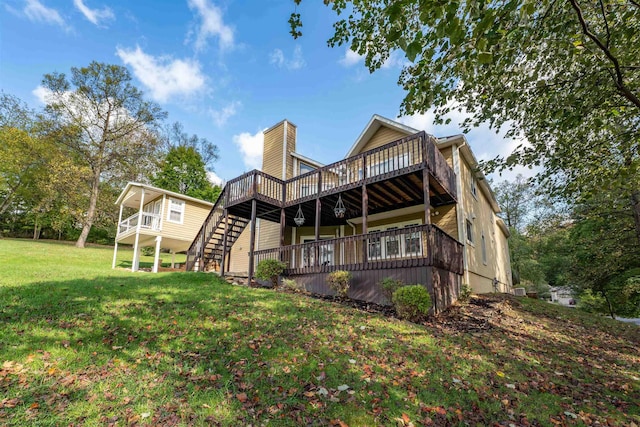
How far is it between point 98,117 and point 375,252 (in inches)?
1058

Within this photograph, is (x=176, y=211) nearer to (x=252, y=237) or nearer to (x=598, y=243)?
(x=252, y=237)

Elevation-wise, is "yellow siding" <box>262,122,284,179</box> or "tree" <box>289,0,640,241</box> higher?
"yellow siding" <box>262,122,284,179</box>

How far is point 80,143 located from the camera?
85.0ft

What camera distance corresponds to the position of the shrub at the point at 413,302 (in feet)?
24.9

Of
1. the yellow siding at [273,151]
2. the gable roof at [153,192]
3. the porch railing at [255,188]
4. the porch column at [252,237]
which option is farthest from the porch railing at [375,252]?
the gable roof at [153,192]

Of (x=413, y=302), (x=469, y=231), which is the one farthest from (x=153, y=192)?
(x=469, y=231)

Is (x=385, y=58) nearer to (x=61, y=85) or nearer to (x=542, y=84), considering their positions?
(x=542, y=84)

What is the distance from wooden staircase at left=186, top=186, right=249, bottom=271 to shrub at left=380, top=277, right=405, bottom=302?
768 cm

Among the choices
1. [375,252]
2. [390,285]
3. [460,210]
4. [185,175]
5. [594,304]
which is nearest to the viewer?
[390,285]

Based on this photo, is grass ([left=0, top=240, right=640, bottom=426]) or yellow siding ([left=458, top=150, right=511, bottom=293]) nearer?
grass ([left=0, top=240, right=640, bottom=426])

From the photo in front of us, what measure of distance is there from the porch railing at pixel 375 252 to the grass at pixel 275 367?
2.09 metres

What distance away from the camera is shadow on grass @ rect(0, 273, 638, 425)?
132 inches

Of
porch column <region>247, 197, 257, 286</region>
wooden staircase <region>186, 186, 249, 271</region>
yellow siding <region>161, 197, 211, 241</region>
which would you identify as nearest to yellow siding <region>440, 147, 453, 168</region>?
porch column <region>247, 197, 257, 286</region>

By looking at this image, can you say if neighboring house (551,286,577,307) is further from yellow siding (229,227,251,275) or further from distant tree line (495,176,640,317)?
yellow siding (229,227,251,275)
